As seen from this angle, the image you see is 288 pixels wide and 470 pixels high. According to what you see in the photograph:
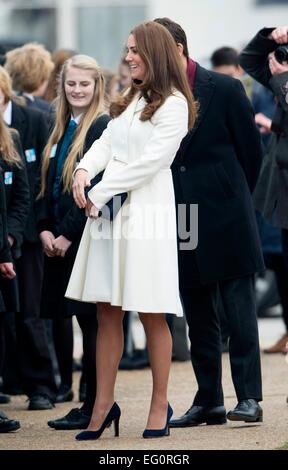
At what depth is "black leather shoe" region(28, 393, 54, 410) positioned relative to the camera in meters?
8.28

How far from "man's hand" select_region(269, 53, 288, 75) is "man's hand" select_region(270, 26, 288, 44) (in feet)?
0.39

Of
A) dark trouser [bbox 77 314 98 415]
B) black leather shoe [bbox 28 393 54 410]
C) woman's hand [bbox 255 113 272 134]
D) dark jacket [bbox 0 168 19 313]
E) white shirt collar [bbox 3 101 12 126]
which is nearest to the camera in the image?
dark trouser [bbox 77 314 98 415]

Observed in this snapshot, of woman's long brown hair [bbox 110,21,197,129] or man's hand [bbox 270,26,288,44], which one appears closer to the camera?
woman's long brown hair [bbox 110,21,197,129]

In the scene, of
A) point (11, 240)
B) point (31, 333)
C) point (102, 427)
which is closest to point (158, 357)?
point (102, 427)

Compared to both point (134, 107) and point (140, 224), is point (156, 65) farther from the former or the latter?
point (140, 224)

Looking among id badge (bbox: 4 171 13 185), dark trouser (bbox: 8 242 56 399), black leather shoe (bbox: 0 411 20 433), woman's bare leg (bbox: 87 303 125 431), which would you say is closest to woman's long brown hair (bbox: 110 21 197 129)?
woman's bare leg (bbox: 87 303 125 431)

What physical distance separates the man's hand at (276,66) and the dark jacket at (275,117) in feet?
0.15

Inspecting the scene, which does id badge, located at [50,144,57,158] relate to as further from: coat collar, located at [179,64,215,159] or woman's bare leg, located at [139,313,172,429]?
woman's bare leg, located at [139,313,172,429]

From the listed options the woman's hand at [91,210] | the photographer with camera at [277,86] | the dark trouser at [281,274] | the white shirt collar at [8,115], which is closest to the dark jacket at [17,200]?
the white shirt collar at [8,115]

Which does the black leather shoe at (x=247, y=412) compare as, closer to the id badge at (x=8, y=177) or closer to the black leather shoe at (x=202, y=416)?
the black leather shoe at (x=202, y=416)

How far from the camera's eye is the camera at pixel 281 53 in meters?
7.47

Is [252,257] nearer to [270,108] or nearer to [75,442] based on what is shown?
[75,442]
